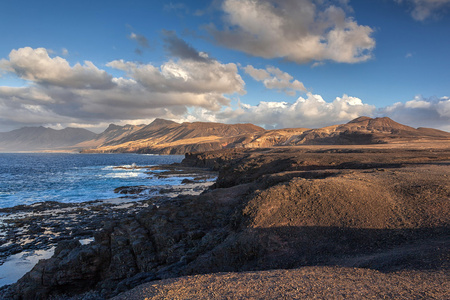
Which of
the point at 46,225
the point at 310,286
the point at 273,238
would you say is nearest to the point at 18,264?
the point at 46,225

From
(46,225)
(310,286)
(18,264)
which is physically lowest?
(18,264)

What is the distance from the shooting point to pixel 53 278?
11.5 metres

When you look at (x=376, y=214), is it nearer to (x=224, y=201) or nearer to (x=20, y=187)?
(x=224, y=201)

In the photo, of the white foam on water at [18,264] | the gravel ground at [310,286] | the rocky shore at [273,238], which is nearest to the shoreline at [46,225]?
the white foam on water at [18,264]

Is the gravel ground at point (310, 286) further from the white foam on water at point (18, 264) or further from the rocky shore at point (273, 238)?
the white foam on water at point (18, 264)

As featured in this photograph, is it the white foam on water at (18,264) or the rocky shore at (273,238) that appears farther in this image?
the white foam on water at (18,264)

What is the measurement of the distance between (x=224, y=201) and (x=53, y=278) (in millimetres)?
9311

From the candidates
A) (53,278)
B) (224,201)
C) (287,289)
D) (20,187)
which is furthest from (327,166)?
(20,187)

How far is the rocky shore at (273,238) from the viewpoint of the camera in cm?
825

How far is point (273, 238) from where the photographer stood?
9.54 metres

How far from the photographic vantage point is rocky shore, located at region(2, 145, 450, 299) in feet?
27.1

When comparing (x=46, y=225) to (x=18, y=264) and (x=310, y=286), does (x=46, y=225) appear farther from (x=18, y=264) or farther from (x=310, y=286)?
(x=310, y=286)

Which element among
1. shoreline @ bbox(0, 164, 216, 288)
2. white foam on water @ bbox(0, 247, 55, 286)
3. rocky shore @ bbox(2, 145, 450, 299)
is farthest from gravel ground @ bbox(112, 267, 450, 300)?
white foam on water @ bbox(0, 247, 55, 286)

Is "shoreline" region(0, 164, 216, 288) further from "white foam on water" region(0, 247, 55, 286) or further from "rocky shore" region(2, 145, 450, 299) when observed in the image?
"rocky shore" region(2, 145, 450, 299)
